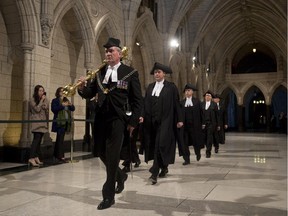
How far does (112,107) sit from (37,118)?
369 cm

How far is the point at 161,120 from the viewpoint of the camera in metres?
5.25

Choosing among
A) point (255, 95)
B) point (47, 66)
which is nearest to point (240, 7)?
point (255, 95)

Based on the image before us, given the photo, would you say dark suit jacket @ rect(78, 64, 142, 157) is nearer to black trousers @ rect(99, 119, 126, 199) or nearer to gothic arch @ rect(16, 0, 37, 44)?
black trousers @ rect(99, 119, 126, 199)

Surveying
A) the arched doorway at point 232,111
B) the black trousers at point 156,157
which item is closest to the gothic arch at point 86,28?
the black trousers at point 156,157

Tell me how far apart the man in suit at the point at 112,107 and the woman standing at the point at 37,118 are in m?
3.27

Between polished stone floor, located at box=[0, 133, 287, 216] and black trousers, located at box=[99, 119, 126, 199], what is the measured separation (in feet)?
0.73

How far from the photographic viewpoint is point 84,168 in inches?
251

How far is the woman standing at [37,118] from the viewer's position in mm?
6614

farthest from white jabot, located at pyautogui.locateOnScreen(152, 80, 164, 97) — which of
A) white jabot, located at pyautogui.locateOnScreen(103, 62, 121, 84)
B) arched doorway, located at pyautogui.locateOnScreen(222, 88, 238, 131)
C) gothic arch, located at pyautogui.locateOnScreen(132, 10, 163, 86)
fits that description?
arched doorway, located at pyautogui.locateOnScreen(222, 88, 238, 131)

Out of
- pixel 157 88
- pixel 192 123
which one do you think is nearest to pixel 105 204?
pixel 157 88

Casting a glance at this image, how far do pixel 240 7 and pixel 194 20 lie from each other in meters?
5.62

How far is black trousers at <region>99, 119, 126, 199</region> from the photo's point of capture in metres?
3.39

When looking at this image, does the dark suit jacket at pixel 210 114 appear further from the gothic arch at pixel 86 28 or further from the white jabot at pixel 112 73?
the white jabot at pixel 112 73

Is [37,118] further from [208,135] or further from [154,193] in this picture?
[208,135]
